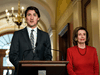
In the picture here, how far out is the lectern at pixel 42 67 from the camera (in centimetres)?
207

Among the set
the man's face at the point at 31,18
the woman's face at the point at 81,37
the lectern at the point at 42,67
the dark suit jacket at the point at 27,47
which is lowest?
the lectern at the point at 42,67

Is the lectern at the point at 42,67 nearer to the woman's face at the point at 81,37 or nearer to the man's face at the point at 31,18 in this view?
the man's face at the point at 31,18

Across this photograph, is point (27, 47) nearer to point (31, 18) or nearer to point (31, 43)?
point (31, 43)

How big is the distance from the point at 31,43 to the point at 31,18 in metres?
0.34

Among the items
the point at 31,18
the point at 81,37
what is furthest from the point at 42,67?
the point at 81,37

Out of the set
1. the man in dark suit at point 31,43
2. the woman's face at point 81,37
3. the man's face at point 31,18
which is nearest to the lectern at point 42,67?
the man in dark suit at point 31,43

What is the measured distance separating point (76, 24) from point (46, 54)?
3636 millimetres

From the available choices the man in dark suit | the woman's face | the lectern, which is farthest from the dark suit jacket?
the woman's face

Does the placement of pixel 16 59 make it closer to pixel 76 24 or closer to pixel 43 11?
pixel 76 24

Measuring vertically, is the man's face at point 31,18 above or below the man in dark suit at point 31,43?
above

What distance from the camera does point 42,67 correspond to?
2.12 m

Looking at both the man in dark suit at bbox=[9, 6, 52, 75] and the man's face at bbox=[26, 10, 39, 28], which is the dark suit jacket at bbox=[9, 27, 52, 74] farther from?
the man's face at bbox=[26, 10, 39, 28]

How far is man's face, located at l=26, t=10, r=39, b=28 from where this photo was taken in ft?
8.59

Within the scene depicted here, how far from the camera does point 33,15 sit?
104 inches
